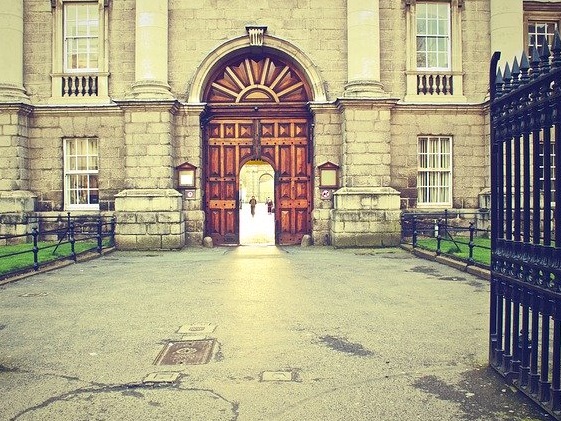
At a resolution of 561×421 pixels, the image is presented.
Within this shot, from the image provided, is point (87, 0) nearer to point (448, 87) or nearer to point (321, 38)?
point (321, 38)

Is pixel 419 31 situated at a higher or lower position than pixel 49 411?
higher

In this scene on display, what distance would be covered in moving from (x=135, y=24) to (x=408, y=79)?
30.0 feet

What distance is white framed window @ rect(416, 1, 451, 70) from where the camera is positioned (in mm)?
18453

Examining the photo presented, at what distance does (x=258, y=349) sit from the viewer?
5762 millimetres

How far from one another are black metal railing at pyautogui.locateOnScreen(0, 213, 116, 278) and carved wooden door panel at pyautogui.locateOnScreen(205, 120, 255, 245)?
3.41 metres

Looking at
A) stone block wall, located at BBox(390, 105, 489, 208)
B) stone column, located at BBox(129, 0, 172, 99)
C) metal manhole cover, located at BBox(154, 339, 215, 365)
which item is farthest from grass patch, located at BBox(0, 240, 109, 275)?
stone block wall, located at BBox(390, 105, 489, 208)

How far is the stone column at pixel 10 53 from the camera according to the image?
17.2 metres

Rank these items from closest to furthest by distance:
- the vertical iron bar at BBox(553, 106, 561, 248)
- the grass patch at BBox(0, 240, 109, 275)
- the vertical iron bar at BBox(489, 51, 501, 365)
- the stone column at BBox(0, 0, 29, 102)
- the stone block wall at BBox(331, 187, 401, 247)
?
the vertical iron bar at BBox(553, 106, 561, 248)
the vertical iron bar at BBox(489, 51, 501, 365)
the grass patch at BBox(0, 240, 109, 275)
the stone block wall at BBox(331, 187, 401, 247)
the stone column at BBox(0, 0, 29, 102)

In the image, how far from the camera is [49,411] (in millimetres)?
4078

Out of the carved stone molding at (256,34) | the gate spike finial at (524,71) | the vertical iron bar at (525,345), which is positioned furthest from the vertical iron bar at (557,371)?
the carved stone molding at (256,34)

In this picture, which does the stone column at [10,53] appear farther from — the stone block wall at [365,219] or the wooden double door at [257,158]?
the stone block wall at [365,219]

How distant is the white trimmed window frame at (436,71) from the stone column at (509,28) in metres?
1.20

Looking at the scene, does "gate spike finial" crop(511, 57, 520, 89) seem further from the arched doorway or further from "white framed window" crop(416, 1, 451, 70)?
"white framed window" crop(416, 1, 451, 70)

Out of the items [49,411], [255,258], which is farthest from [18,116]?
[49,411]
